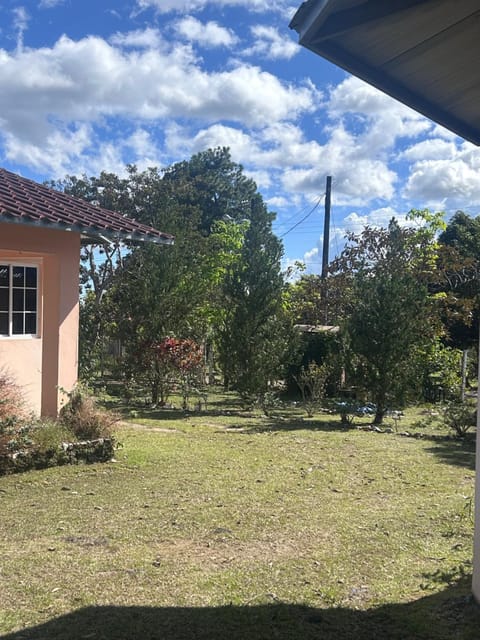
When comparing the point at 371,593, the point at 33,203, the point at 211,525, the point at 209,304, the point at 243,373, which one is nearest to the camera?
the point at 371,593

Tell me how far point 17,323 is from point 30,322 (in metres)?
0.24

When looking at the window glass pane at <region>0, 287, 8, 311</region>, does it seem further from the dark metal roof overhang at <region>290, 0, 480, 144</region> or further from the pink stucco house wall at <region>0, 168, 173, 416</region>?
the dark metal roof overhang at <region>290, 0, 480, 144</region>

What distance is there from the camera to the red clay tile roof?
8.42 metres

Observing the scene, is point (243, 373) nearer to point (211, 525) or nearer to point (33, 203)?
point (33, 203)

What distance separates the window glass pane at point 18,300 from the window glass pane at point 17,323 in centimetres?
10

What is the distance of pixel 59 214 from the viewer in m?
9.21

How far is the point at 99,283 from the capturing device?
25016 mm

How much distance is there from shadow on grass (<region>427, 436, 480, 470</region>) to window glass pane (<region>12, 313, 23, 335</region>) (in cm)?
729

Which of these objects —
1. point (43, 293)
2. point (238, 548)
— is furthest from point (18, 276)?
point (238, 548)

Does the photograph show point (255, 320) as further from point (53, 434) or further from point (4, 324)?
point (53, 434)

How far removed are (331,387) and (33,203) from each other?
12259 millimetres

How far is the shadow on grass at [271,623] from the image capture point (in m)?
3.62

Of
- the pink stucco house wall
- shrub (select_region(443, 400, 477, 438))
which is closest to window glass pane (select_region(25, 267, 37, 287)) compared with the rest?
the pink stucco house wall

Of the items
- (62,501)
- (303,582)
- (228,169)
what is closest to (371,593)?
(303,582)
